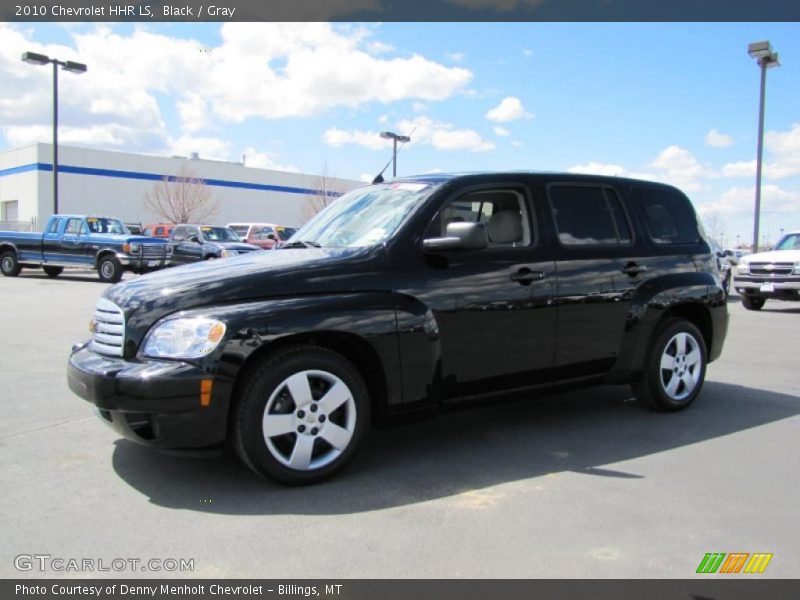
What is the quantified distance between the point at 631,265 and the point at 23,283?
19.0 metres

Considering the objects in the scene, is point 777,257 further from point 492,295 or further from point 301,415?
point 301,415

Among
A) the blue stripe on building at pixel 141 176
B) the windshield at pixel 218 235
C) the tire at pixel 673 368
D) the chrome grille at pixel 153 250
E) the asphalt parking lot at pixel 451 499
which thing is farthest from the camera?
the blue stripe on building at pixel 141 176

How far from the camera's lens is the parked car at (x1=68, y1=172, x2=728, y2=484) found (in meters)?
3.64

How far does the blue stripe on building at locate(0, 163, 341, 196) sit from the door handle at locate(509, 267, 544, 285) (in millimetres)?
52230

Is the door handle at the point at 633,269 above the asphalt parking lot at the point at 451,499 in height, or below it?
above

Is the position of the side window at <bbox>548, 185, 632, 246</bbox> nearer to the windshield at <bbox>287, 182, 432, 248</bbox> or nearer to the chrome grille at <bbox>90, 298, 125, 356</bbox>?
the windshield at <bbox>287, 182, 432, 248</bbox>

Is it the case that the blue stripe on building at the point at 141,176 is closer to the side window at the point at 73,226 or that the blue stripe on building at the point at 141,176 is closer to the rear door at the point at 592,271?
the side window at the point at 73,226

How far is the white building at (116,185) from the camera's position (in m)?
49.7

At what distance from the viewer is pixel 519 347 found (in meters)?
4.62

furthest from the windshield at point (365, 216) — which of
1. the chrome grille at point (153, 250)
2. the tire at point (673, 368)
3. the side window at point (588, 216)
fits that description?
the chrome grille at point (153, 250)

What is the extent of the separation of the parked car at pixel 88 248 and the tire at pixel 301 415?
59.1ft

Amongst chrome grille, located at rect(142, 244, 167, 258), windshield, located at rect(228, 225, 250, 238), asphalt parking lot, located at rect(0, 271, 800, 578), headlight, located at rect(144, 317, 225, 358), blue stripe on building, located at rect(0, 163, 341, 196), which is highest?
blue stripe on building, located at rect(0, 163, 341, 196)

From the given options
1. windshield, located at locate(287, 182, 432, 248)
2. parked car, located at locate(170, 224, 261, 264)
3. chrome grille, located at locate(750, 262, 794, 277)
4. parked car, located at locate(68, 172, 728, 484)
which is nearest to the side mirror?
parked car, located at locate(68, 172, 728, 484)

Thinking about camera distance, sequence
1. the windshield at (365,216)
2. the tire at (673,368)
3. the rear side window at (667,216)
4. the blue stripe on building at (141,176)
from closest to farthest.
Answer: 1. the windshield at (365,216)
2. the tire at (673,368)
3. the rear side window at (667,216)
4. the blue stripe on building at (141,176)
